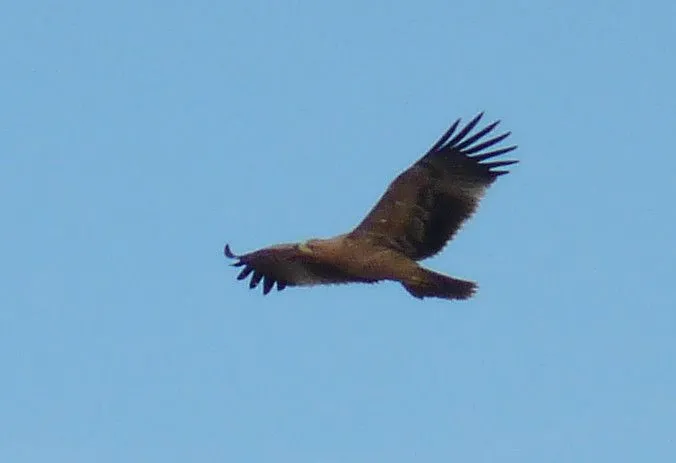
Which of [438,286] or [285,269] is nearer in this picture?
[438,286]

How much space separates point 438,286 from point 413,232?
606 mm

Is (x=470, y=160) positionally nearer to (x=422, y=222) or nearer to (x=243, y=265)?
(x=422, y=222)

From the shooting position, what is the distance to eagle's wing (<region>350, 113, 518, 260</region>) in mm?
10273

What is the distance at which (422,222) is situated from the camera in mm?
10430

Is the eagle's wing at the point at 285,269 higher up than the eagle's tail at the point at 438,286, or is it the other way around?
the eagle's wing at the point at 285,269

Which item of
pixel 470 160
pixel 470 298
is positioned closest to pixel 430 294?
pixel 470 298

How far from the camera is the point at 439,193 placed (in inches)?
411

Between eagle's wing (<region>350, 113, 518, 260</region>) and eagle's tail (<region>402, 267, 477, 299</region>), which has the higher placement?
eagle's wing (<region>350, 113, 518, 260</region>)

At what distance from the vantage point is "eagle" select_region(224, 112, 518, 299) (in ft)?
33.1

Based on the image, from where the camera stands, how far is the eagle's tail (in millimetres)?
10000

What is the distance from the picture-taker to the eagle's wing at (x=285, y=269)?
34.2 ft

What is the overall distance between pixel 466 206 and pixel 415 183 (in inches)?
20.6

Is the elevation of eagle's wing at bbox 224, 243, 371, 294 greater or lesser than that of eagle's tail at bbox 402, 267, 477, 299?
greater

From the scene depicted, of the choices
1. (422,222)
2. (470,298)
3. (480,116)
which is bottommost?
(470,298)
